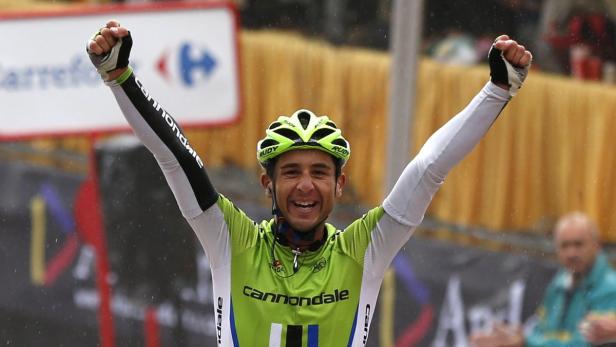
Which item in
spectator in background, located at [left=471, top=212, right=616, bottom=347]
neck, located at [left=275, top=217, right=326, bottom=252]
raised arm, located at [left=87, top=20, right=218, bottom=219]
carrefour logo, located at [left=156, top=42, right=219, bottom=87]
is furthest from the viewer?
carrefour logo, located at [left=156, top=42, right=219, bottom=87]

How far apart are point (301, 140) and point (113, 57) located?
0.70 metres

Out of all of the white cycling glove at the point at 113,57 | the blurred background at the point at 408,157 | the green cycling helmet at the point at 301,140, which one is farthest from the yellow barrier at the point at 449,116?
the white cycling glove at the point at 113,57

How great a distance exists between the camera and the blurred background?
29.0 ft

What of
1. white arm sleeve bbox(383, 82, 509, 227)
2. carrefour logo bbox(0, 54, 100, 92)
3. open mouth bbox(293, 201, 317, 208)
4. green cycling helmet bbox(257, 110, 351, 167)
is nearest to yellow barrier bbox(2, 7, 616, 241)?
carrefour logo bbox(0, 54, 100, 92)

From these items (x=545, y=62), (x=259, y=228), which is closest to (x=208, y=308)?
(x=545, y=62)

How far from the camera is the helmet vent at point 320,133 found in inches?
208

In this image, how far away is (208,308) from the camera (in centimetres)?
988

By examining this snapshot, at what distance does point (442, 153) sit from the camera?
5.25 metres

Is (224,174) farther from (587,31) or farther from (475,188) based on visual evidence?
(587,31)

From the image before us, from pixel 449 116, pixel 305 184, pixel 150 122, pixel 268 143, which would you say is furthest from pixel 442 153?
pixel 449 116

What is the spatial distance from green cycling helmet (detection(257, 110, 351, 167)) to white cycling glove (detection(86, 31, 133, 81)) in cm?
58

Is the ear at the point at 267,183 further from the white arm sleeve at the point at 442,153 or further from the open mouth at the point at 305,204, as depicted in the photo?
the white arm sleeve at the point at 442,153

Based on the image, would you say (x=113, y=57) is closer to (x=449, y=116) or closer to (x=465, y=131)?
(x=465, y=131)

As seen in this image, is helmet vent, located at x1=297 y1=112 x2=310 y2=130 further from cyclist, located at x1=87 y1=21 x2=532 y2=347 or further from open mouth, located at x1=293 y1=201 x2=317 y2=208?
open mouth, located at x1=293 y1=201 x2=317 y2=208
